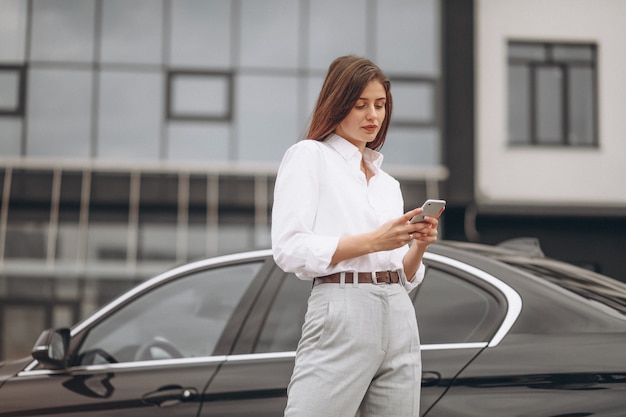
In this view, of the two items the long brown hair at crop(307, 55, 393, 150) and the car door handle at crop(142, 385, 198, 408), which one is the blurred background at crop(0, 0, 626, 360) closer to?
the car door handle at crop(142, 385, 198, 408)

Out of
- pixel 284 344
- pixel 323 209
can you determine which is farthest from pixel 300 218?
pixel 284 344

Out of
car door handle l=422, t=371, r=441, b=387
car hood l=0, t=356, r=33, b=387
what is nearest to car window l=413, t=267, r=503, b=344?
car door handle l=422, t=371, r=441, b=387

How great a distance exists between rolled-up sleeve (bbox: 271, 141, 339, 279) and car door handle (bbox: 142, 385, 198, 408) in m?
1.01

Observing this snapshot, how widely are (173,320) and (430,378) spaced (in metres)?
1.44

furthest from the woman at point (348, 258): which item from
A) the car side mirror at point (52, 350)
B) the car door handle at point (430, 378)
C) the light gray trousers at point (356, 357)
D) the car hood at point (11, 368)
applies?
the car hood at point (11, 368)

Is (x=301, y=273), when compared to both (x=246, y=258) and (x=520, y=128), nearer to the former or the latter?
(x=246, y=258)

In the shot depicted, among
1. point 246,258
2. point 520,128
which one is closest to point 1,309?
point 520,128

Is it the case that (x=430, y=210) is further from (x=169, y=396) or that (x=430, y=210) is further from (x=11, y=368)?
(x=11, y=368)

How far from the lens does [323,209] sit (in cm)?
257

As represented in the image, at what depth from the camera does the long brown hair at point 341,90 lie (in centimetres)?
261

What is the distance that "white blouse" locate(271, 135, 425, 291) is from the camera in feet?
8.14

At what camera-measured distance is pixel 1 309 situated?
12.6 metres

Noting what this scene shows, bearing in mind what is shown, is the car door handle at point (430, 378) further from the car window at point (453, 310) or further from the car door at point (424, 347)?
the car window at point (453, 310)

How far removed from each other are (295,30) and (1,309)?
5782mm
